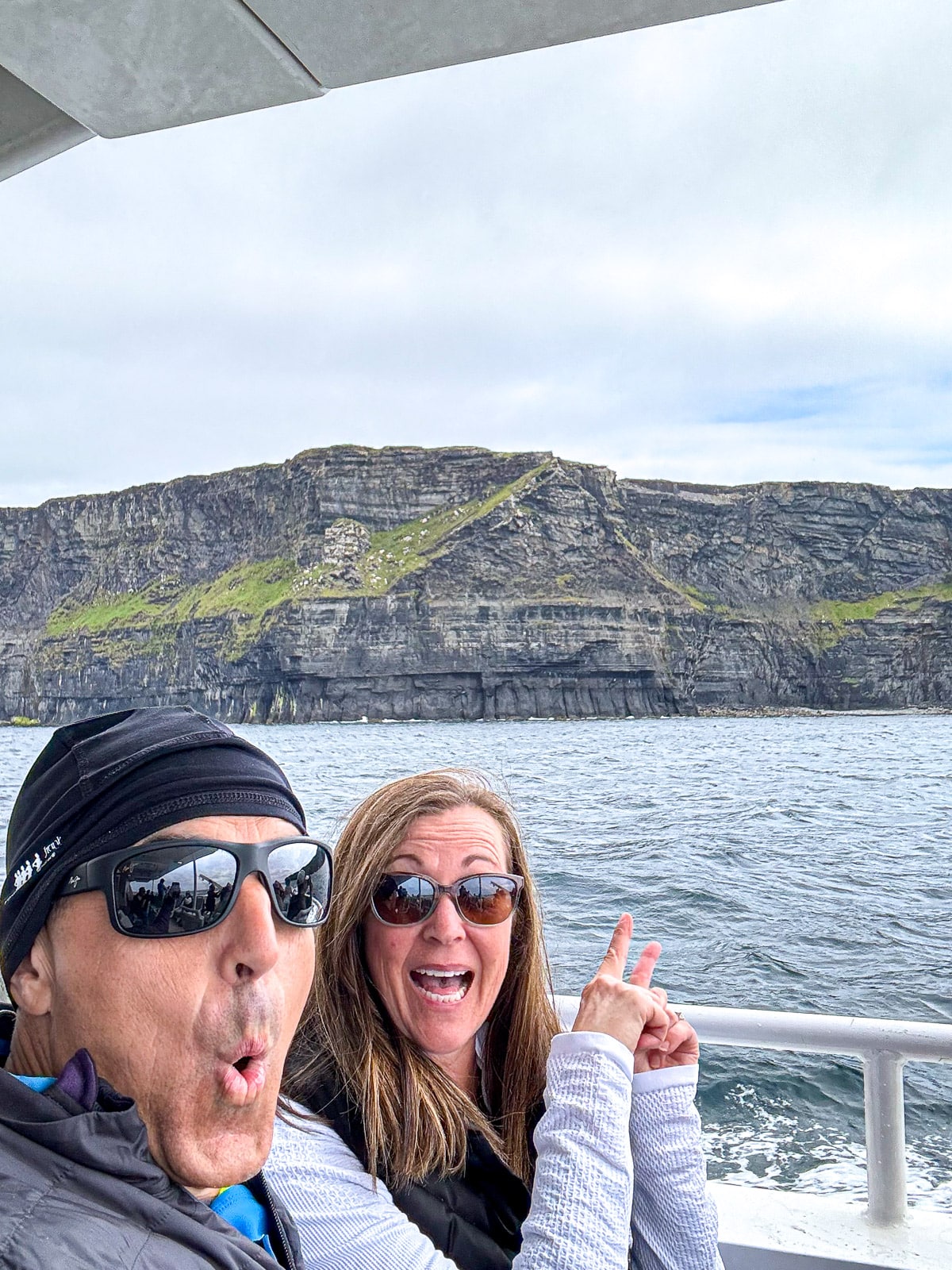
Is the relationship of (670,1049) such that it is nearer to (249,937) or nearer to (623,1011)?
(623,1011)

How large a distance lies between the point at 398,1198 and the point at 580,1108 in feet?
0.85

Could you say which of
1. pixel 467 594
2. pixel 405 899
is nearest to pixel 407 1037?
pixel 405 899

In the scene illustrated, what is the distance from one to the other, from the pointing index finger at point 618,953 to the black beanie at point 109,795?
29.2 inches

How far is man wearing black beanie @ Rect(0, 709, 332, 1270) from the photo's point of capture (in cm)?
72

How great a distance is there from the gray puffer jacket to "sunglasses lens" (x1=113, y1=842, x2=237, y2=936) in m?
0.10

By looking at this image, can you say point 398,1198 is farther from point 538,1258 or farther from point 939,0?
point 939,0

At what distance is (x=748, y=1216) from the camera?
2.11m

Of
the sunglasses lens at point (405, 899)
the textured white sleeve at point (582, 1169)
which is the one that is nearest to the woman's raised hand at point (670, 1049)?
the textured white sleeve at point (582, 1169)

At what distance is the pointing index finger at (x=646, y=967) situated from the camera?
158cm

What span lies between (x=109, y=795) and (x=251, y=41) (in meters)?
1.23

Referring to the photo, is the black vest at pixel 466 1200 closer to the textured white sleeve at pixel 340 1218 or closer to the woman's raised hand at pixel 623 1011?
the textured white sleeve at pixel 340 1218

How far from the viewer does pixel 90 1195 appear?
2.23 ft

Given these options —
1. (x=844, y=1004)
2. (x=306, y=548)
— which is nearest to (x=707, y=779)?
(x=844, y=1004)

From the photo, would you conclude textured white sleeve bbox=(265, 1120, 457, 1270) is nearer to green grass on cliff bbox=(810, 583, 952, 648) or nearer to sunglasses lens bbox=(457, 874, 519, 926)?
sunglasses lens bbox=(457, 874, 519, 926)
